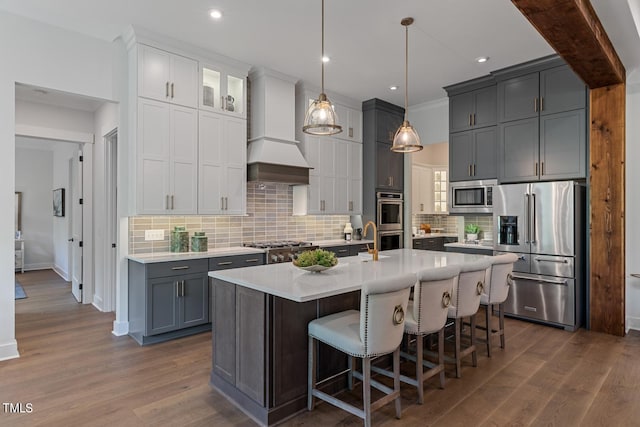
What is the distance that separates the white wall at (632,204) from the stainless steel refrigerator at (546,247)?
488 millimetres

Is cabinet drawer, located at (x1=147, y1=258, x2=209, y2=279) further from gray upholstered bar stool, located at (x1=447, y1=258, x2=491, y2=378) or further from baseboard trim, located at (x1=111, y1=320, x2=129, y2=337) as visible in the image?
gray upholstered bar stool, located at (x1=447, y1=258, x2=491, y2=378)

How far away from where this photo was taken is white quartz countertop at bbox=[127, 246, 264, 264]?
12.6 feet

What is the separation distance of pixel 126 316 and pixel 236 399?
218 cm

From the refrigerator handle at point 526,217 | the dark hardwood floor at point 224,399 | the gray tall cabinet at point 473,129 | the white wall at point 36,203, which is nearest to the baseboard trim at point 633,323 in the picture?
the dark hardwood floor at point 224,399

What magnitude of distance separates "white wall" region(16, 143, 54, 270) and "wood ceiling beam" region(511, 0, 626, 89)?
9.62m

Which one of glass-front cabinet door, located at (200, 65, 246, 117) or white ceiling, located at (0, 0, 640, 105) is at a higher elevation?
white ceiling, located at (0, 0, 640, 105)

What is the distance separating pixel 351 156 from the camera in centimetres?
613

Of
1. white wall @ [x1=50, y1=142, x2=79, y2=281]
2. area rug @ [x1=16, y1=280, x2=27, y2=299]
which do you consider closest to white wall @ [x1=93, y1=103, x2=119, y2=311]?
area rug @ [x1=16, y1=280, x2=27, y2=299]

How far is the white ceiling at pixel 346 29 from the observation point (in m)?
3.32

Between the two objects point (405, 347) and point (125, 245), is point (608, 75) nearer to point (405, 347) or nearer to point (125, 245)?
point (405, 347)

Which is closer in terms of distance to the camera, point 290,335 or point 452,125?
point 290,335

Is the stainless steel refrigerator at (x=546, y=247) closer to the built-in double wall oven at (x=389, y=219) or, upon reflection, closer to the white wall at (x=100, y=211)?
the built-in double wall oven at (x=389, y=219)

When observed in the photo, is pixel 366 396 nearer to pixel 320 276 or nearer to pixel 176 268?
pixel 320 276

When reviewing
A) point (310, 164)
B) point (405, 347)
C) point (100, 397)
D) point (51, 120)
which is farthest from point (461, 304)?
point (51, 120)
